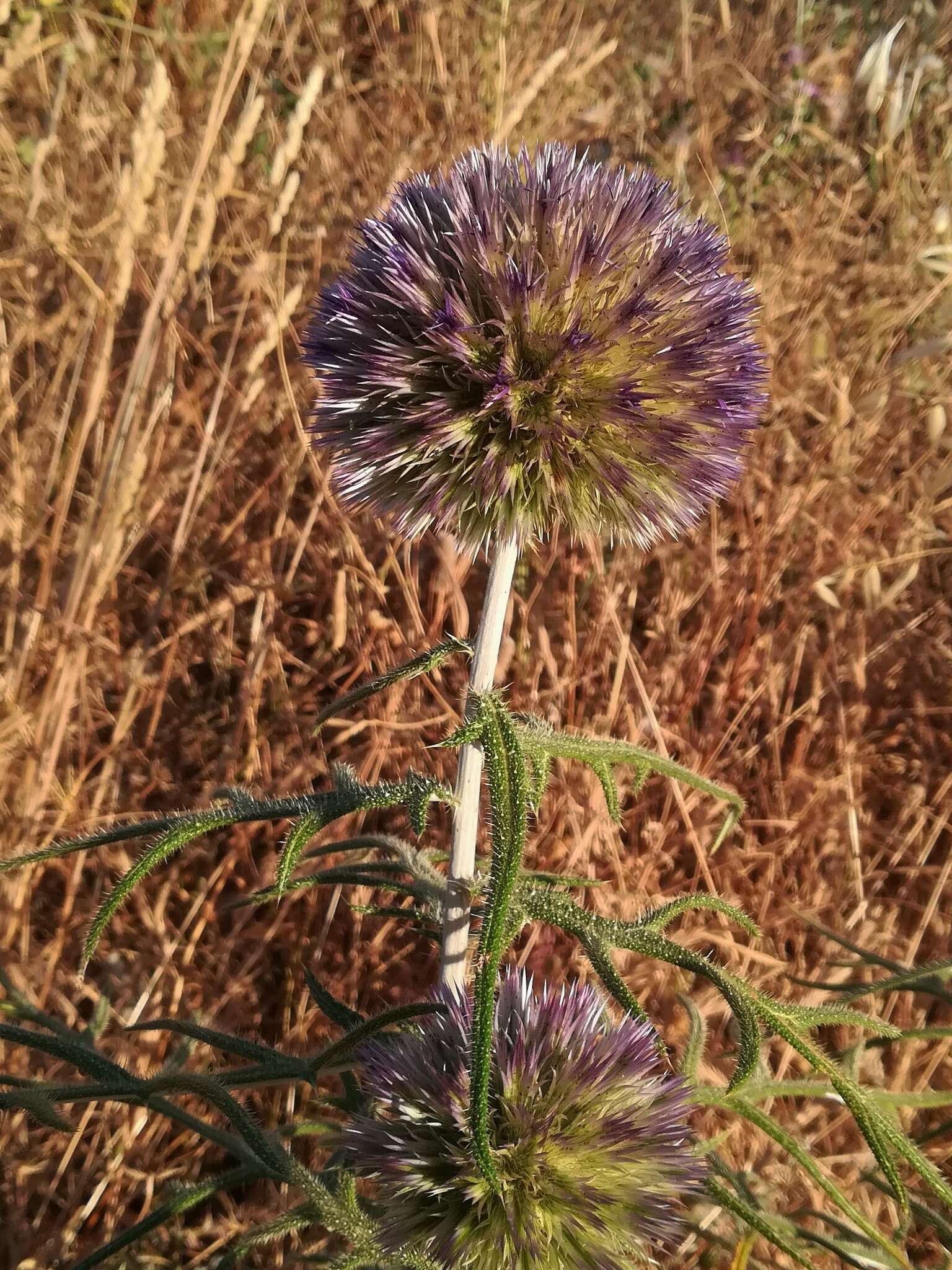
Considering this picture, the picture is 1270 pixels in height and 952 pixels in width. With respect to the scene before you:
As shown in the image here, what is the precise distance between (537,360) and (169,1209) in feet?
2.69

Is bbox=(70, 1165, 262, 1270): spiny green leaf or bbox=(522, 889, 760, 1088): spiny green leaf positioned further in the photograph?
bbox=(70, 1165, 262, 1270): spiny green leaf

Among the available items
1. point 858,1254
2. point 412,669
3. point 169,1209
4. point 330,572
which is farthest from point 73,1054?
point 330,572

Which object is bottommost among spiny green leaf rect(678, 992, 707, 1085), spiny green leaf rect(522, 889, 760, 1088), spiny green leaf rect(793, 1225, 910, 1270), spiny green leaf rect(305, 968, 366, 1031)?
spiny green leaf rect(793, 1225, 910, 1270)

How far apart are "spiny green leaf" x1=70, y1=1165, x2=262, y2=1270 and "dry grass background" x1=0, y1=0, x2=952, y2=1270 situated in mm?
519

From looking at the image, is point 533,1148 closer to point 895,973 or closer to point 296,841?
point 296,841

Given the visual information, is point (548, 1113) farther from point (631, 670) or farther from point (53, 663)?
point (53, 663)

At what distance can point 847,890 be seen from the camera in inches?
68.7

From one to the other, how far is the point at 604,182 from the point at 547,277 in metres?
0.13

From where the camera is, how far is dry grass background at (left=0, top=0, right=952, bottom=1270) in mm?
1490

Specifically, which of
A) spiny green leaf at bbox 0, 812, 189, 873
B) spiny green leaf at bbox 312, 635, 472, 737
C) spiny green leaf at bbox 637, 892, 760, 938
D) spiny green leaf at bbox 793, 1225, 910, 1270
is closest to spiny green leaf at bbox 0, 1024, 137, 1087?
spiny green leaf at bbox 0, 812, 189, 873

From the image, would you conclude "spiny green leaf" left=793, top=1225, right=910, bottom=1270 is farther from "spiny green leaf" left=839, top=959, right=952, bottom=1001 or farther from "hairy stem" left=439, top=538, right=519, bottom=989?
"hairy stem" left=439, top=538, right=519, bottom=989

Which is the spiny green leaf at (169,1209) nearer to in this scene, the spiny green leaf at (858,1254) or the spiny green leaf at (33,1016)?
the spiny green leaf at (33,1016)

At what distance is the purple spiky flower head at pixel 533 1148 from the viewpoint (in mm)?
810

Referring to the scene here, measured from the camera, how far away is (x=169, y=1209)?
0.89 m
